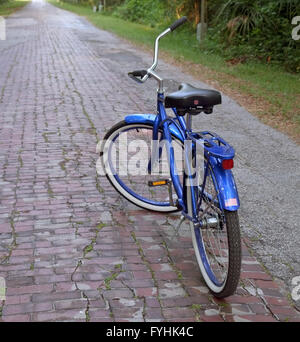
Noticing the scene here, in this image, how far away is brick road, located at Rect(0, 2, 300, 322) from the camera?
3.16m

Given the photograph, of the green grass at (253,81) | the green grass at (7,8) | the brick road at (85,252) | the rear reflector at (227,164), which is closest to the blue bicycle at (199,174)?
the rear reflector at (227,164)

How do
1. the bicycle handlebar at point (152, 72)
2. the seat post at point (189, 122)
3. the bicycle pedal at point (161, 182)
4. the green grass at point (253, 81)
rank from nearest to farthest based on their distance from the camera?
the seat post at point (189, 122) < the bicycle handlebar at point (152, 72) < the bicycle pedal at point (161, 182) < the green grass at point (253, 81)

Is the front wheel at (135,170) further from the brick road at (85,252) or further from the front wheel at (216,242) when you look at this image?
the front wheel at (216,242)

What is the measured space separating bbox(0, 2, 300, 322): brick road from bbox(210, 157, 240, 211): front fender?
25.9 inches

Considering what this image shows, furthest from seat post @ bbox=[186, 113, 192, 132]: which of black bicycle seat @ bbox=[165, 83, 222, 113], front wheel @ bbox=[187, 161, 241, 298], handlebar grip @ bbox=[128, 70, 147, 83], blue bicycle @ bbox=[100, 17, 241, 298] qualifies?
handlebar grip @ bbox=[128, 70, 147, 83]

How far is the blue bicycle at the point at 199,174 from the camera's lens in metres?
3.08

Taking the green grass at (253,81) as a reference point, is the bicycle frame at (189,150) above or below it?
above

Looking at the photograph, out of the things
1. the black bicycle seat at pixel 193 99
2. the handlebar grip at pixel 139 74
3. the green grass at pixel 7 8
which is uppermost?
the green grass at pixel 7 8

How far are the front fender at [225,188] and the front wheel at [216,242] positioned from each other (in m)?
0.04

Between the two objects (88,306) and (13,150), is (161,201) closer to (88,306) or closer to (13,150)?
(88,306)

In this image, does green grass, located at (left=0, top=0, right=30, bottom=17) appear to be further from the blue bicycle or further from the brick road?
the blue bicycle

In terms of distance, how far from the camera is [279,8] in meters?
14.3

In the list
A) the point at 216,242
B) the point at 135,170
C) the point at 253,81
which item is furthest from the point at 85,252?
the point at 253,81

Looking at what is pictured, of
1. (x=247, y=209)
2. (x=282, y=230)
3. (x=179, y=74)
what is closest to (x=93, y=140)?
(x=247, y=209)
